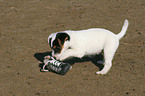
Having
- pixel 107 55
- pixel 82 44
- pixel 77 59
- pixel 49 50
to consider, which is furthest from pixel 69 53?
pixel 49 50

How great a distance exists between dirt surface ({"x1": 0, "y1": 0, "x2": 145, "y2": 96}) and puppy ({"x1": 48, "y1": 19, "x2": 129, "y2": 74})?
46cm

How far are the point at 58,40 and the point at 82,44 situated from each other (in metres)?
0.60

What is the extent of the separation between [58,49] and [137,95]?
1759mm

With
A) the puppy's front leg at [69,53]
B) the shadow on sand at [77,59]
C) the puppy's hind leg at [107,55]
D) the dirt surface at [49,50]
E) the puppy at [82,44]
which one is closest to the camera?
the dirt surface at [49,50]

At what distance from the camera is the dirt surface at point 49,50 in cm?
505

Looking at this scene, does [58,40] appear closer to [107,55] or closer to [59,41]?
[59,41]

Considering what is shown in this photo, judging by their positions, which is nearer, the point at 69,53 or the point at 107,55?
the point at 69,53

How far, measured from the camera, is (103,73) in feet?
18.3

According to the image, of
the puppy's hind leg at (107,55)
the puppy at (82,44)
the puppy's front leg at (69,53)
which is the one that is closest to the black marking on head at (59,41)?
the puppy at (82,44)

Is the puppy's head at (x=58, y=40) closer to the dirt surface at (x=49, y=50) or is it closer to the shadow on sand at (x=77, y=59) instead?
the dirt surface at (x=49, y=50)

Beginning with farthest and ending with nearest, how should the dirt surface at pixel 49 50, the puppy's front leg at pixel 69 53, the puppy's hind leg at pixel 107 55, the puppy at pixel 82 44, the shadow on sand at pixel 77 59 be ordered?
the shadow on sand at pixel 77 59
the puppy's hind leg at pixel 107 55
the puppy's front leg at pixel 69 53
the puppy at pixel 82 44
the dirt surface at pixel 49 50

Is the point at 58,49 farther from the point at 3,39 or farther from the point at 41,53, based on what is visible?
the point at 3,39

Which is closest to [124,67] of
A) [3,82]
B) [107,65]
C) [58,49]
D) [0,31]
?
[107,65]

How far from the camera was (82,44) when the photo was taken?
545cm
